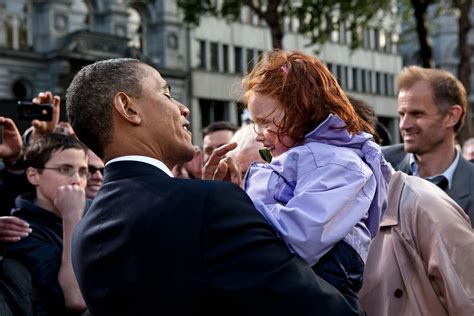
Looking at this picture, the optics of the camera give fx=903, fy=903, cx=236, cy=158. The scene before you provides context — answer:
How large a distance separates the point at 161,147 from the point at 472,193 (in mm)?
3092

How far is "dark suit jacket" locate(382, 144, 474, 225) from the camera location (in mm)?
5566

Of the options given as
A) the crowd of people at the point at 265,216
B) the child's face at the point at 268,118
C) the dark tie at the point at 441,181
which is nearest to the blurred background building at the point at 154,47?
the dark tie at the point at 441,181

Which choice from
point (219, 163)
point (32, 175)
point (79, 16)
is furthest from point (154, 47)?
point (219, 163)

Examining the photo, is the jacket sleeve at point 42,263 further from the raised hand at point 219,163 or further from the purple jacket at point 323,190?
the purple jacket at point 323,190

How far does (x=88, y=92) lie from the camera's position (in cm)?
306

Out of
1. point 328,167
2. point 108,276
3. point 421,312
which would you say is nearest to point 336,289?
point 328,167

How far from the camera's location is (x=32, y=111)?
6.14 metres

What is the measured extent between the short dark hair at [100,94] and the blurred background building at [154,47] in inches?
997

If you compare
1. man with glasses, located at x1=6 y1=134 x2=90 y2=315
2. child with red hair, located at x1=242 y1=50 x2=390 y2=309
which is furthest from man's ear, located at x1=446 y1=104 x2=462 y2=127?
child with red hair, located at x1=242 y1=50 x2=390 y2=309

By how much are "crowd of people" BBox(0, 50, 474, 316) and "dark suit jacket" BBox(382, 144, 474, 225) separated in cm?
176

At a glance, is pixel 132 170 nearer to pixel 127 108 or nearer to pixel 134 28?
pixel 127 108

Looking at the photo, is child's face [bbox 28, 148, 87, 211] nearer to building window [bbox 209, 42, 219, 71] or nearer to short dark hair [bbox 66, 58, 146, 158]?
short dark hair [bbox 66, 58, 146, 158]

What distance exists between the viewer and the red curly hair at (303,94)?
322 cm

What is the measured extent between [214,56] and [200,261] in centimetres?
4499
